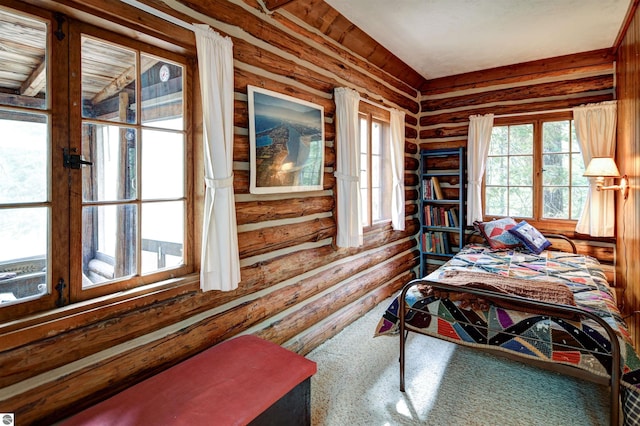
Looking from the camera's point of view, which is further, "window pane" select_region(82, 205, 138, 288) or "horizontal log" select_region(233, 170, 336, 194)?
"horizontal log" select_region(233, 170, 336, 194)

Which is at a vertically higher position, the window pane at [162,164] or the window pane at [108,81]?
the window pane at [108,81]

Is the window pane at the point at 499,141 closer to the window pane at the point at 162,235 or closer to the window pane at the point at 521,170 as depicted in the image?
the window pane at the point at 521,170

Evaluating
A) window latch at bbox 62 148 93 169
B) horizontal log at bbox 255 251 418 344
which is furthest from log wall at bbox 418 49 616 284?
window latch at bbox 62 148 93 169

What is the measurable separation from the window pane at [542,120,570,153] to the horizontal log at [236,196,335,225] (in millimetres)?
2986

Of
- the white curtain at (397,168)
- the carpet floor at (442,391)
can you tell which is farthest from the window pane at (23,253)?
the white curtain at (397,168)

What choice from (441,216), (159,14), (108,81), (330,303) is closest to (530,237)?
(441,216)

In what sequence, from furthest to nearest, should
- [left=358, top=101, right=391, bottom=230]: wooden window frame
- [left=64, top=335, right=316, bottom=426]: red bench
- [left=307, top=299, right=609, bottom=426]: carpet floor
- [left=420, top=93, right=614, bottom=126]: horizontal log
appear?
[left=420, top=93, right=614, bottom=126]: horizontal log, [left=358, top=101, right=391, bottom=230]: wooden window frame, [left=307, top=299, right=609, bottom=426]: carpet floor, [left=64, top=335, right=316, bottom=426]: red bench

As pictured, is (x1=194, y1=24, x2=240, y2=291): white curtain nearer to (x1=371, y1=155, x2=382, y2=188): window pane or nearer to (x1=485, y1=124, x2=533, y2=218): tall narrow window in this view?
(x1=371, y1=155, x2=382, y2=188): window pane

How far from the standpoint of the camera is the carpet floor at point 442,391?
7.16 feet

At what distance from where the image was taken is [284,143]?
2.76 m

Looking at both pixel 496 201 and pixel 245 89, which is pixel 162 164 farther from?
pixel 496 201

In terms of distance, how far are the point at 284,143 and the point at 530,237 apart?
3.07m

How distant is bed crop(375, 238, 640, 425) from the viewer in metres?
1.80

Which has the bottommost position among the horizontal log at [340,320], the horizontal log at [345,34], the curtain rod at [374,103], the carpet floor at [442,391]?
the carpet floor at [442,391]
